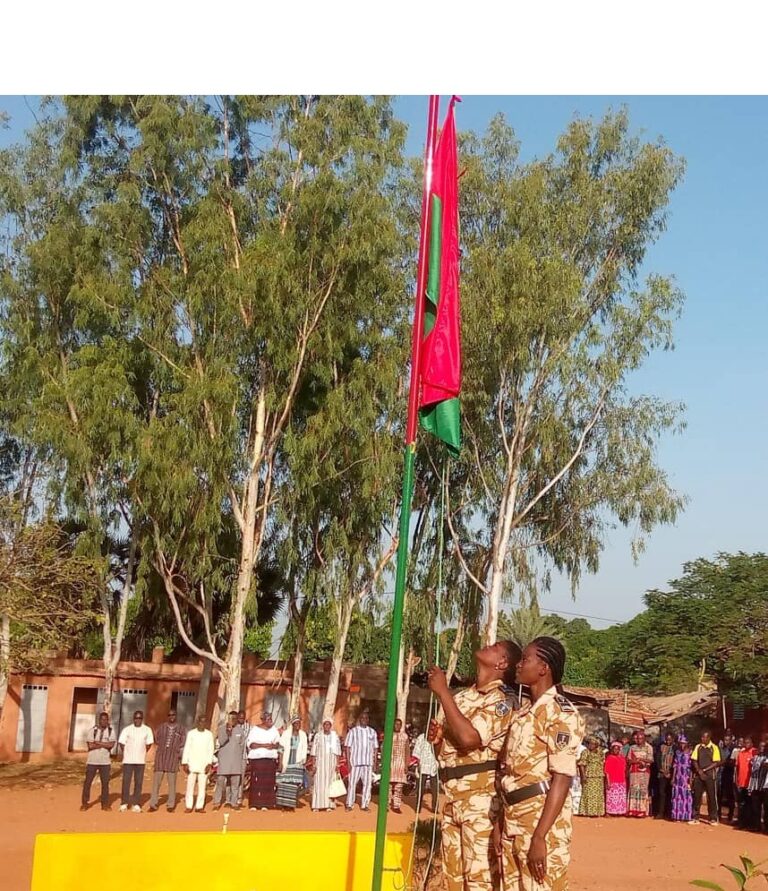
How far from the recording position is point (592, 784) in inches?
691

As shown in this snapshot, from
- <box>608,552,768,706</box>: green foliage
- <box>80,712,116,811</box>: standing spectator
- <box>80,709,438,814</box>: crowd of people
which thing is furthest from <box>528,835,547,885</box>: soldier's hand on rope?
<box>608,552,768,706</box>: green foliage

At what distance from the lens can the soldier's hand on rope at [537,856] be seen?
4.96 m

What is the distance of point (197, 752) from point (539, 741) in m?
11.6

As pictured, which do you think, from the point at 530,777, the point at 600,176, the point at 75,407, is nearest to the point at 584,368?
the point at 600,176

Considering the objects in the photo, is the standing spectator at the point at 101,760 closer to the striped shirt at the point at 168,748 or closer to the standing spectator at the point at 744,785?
the striped shirt at the point at 168,748

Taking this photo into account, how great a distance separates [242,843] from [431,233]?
3.87 m

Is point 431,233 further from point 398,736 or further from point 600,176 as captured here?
point 600,176

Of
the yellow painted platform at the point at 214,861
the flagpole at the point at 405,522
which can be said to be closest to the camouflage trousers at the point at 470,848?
the flagpole at the point at 405,522

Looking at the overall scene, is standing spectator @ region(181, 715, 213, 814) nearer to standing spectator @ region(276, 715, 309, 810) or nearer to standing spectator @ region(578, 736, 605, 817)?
standing spectator @ region(276, 715, 309, 810)

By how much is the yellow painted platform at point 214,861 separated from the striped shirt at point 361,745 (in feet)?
35.1

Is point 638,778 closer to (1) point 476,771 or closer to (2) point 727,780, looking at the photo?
(2) point 727,780

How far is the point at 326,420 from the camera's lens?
866 inches

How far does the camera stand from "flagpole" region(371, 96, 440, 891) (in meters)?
5.83

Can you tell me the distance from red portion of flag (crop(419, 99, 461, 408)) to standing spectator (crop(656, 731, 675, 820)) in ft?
42.7
